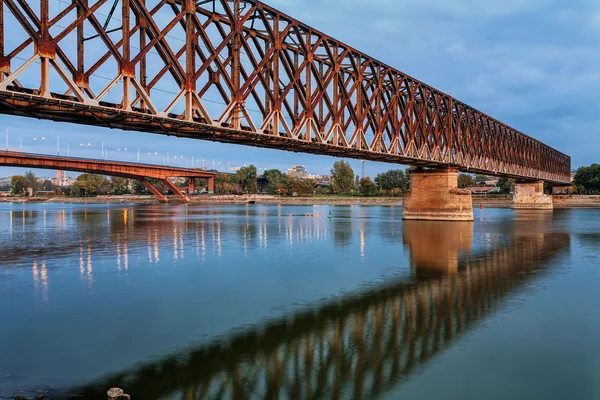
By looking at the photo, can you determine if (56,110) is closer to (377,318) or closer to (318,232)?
(377,318)

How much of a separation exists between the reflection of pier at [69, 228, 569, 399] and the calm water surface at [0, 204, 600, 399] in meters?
0.07

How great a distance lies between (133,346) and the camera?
16094 mm

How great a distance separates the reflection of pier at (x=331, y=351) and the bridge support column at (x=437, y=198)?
5067cm

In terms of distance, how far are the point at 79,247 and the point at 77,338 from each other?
95.0 ft

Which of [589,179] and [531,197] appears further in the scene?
[589,179]

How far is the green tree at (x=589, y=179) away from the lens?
185375 millimetres

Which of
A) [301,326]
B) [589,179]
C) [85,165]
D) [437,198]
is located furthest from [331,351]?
[589,179]

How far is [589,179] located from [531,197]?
60204 millimetres

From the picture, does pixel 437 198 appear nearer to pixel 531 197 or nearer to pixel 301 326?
pixel 301 326

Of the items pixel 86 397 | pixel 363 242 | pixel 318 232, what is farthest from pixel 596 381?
pixel 318 232

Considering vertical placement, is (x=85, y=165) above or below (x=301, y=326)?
above

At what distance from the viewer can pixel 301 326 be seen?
740 inches

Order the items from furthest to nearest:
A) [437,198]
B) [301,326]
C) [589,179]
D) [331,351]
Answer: [589,179] < [437,198] < [301,326] < [331,351]

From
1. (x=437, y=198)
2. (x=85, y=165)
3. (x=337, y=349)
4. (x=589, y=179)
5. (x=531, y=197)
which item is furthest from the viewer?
(x=589, y=179)
